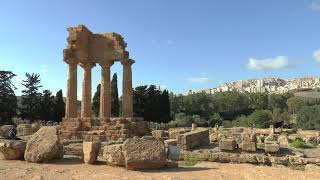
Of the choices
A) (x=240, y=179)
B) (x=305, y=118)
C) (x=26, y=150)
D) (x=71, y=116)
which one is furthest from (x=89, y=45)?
(x=305, y=118)

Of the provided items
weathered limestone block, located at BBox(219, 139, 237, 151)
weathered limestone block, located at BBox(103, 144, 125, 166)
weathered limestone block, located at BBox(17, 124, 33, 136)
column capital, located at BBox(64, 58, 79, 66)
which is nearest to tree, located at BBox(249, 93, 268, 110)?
weathered limestone block, located at BBox(17, 124, 33, 136)

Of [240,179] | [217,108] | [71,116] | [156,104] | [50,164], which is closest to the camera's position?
[240,179]

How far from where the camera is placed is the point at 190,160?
42.1ft

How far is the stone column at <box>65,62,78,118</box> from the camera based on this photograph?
81.4ft

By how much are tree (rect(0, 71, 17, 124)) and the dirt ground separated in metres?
45.7

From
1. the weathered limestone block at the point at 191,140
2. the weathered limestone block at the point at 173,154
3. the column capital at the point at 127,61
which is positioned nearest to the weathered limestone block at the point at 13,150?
the weathered limestone block at the point at 173,154

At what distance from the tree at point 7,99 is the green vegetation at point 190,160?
4560 centimetres

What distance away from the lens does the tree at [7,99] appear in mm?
53594

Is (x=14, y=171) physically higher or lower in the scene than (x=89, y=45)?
lower

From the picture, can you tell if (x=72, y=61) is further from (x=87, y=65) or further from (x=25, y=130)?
(x=25, y=130)

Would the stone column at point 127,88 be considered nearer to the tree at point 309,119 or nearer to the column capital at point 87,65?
the column capital at point 87,65

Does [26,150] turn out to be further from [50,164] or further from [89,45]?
[89,45]

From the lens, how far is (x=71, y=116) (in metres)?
24.9

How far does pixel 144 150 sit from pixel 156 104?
48934mm
